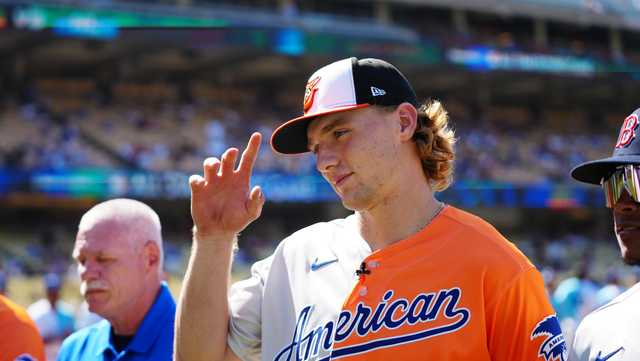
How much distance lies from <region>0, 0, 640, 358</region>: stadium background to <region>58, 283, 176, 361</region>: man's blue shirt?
1095 cm

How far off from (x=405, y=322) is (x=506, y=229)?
2709cm

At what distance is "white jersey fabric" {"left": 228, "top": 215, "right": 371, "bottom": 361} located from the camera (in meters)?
2.31

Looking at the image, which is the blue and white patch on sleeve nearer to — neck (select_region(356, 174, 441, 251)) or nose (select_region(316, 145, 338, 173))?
neck (select_region(356, 174, 441, 251))

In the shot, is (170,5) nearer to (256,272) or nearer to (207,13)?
(207,13)

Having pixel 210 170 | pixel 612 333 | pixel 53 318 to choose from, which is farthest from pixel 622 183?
pixel 53 318

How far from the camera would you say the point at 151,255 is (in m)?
3.30

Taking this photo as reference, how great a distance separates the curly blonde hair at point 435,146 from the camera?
2475mm

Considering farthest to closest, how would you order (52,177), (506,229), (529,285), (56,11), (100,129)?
(506,229), (100,129), (56,11), (52,177), (529,285)

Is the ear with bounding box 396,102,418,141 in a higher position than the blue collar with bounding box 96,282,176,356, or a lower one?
higher

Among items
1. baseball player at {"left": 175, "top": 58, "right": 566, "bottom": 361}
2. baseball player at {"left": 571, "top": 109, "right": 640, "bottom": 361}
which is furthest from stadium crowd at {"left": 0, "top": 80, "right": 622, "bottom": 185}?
baseball player at {"left": 571, "top": 109, "right": 640, "bottom": 361}

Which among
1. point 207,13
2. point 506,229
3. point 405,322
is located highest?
point 207,13

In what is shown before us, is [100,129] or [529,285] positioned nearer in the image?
[529,285]

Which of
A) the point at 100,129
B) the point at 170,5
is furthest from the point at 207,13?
the point at 100,129

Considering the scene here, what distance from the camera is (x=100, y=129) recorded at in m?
22.6
